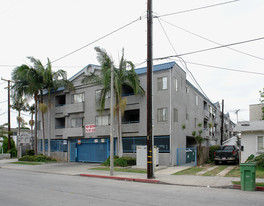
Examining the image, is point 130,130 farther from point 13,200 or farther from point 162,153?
point 13,200

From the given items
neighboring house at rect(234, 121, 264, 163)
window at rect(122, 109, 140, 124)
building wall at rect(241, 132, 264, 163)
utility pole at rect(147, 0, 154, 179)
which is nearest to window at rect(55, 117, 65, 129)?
window at rect(122, 109, 140, 124)

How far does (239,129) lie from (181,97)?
6.59m

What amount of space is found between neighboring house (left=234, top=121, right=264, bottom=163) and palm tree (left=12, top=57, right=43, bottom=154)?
20.1 metres

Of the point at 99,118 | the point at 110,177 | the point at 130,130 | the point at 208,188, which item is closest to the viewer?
the point at 208,188

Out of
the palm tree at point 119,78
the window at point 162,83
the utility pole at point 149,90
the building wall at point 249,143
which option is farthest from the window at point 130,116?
the utility pole at point 149,90

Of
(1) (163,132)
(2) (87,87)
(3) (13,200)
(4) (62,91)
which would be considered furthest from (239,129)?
(4) (62,91)

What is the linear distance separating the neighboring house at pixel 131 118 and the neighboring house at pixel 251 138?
5325 mm

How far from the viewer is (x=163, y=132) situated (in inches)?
934

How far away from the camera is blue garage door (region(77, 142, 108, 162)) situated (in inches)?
1110

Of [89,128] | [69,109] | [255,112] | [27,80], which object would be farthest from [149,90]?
[255,112]

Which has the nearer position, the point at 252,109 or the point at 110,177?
the point at 110,177

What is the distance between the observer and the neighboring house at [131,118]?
23.9 m

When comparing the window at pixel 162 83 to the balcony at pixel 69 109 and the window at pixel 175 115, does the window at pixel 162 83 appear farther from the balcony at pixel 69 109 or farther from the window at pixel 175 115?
the balcony at pixel 69 109

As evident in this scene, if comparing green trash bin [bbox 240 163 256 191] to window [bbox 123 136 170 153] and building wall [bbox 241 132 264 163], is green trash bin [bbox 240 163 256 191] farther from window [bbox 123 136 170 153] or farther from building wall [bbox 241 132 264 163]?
window [bbox 123 136 170 153]
